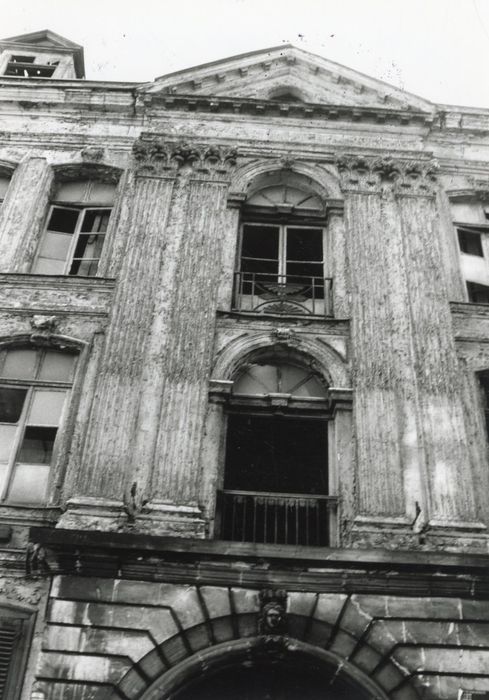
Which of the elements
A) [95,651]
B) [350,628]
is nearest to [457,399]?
[350,628]

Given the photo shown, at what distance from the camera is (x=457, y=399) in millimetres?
10719

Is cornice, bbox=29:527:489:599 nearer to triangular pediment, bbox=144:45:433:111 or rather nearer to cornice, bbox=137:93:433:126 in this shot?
cornice, bbox=137:93:433:126

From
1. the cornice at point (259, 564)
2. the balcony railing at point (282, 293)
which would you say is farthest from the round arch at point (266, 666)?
the balcony railing at point (282, 293)

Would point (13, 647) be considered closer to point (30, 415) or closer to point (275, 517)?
point (30, 415)

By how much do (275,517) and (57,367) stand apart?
160 inches

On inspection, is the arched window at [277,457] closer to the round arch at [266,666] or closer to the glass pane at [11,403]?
the round arch at [266,666]

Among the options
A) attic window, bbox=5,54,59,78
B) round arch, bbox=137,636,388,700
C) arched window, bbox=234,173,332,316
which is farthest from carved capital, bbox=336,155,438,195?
round arch, bbox=137,636,388,700

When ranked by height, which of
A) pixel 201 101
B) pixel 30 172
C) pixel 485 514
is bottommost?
pixel 485 514

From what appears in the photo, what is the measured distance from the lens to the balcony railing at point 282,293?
1227 centimetres

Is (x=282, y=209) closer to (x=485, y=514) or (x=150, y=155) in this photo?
(x=150, y=155)

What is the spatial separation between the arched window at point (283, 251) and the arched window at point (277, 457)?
1.37 meters

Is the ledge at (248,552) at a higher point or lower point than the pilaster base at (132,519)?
lower

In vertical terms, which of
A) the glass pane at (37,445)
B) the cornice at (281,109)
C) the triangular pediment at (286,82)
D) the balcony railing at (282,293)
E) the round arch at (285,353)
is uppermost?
the triangular pediment at (286,82)

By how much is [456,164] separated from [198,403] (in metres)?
7.43
